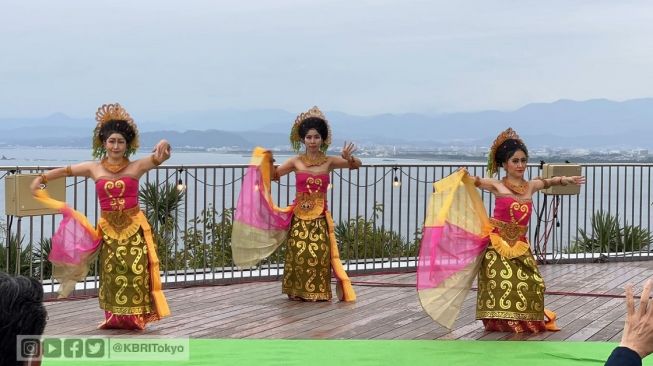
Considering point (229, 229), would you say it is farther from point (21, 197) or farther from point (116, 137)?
point (116, 137)

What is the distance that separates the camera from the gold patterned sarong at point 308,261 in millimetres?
7582

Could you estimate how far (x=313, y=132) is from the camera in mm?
7555

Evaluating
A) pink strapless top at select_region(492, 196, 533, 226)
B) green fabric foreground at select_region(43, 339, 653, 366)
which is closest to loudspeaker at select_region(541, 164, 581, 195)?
pink strapless top at select_region(492, 196, 533, 226)

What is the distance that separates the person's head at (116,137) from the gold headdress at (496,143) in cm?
232

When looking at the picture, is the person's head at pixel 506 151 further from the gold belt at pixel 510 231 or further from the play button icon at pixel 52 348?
the play button icon at pixel 52 348

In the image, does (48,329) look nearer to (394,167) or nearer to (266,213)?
(266,213)

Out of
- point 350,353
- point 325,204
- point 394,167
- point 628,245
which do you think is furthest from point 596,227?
point 350,353

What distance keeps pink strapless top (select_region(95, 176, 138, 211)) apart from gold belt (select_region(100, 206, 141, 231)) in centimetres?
2

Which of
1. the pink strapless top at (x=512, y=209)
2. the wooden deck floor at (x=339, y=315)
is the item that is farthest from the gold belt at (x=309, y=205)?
the pink strapless top at (x=512, y=209)

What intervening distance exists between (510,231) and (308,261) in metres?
1.82

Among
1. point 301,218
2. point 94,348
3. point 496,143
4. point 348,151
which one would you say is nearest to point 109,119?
point 94,348

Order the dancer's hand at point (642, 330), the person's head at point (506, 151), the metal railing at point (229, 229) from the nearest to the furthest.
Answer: the dancer's hand at point (642, 330) → the person's head at point (506, 151) → the metal railing at point (229, 229)

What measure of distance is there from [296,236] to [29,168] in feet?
6.62

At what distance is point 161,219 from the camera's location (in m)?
9.46
